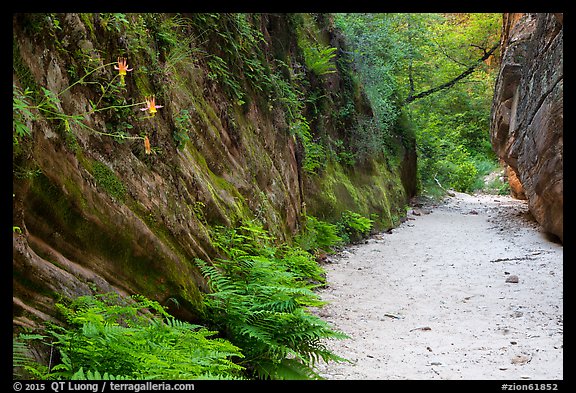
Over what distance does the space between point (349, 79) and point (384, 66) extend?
149 centimetres

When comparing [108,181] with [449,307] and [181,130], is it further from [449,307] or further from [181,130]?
[449,307]

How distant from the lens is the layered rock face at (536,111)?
8.41m

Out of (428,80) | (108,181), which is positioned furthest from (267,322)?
(428,80)

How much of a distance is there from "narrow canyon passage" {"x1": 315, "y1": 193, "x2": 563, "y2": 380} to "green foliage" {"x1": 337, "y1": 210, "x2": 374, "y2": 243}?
0.32 m

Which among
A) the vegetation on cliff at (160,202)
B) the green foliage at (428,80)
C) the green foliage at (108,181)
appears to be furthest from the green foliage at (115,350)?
the green foliage at (428,80)

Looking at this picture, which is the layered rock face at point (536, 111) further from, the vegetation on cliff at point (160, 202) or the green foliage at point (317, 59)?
the green foliage at point (317, 59)

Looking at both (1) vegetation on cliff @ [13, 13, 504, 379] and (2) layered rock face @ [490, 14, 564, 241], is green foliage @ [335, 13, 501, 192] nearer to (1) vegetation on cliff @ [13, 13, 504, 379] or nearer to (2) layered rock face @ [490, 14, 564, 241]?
(2) layered rock face @ [490, 14, 564, 241]

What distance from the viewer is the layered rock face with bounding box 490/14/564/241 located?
8.41 m

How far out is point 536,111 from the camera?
31.9ft

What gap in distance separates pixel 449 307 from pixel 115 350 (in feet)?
14.5

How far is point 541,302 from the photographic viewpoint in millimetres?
5539

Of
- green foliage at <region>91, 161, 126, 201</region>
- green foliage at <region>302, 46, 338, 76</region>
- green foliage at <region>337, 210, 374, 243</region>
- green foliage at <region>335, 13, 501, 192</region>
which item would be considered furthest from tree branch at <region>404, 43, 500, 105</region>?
green foliage at <region>91, 161, 126, 201</region>

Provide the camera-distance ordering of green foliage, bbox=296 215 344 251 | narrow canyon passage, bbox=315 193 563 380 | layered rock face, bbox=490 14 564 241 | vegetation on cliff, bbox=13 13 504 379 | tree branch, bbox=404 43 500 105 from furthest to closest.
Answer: tree branch, bbox=404 43 500 105 → layered rock face, bbox=490 14 564 241 → green foliage, bbox=296 215 344 251 → narrow canyon passage, bbox=315 193 563 380 → vegetation on cliff, bbox=13 13 504 379
